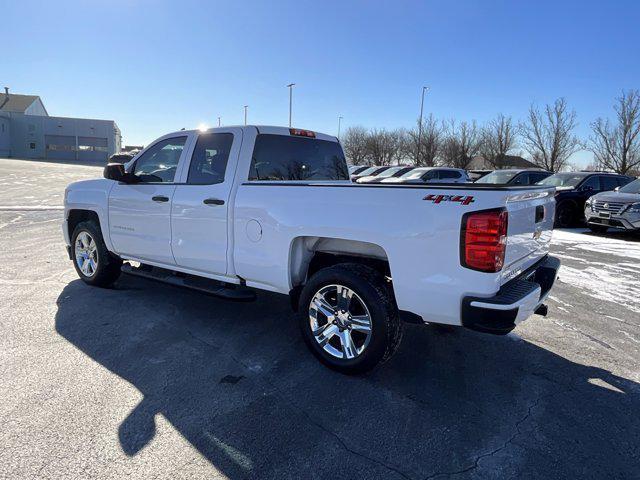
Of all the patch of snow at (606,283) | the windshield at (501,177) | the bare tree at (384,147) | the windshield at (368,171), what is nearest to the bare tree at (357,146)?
the bare tree at (384,147)

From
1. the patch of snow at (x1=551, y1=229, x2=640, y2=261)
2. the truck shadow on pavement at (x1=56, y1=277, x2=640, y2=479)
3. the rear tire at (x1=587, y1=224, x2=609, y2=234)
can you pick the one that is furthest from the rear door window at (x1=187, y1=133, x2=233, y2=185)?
the rear tire at (x1=587, y1=224, x2=609, y2=234)

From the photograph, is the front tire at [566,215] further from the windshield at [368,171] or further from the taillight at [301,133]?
the windshield at [368,171]

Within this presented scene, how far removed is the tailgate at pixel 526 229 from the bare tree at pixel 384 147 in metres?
50.9

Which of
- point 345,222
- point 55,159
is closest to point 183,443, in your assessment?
point 345,222

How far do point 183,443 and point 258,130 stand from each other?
9.07ft

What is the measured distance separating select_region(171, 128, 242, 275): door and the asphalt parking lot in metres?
0.71

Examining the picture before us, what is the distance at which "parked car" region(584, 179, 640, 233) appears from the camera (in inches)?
417

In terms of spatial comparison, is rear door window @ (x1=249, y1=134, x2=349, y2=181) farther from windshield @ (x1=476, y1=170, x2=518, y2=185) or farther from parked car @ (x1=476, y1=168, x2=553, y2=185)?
windshield @ (x1=476, y1=170, x2=518, y2=185)

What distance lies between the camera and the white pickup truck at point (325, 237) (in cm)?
281

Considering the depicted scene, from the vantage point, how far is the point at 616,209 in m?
10.9

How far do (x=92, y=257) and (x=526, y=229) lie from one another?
16.4ft

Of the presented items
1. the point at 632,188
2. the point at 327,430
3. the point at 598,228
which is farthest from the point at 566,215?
the point at 327,430

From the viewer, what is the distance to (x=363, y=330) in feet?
11.0

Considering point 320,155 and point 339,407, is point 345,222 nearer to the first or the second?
point 339,407
